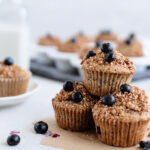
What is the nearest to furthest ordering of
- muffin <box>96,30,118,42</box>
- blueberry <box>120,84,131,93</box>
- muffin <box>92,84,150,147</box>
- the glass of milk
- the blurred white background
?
muffin <box>92,84,150,147</box> < blueberry <box>120,84,131,93</box> < the glass of milk < muffin <box>96,30,118,42</box> < the blurred white background

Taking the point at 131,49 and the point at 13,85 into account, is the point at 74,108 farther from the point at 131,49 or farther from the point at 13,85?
the point at 131,49

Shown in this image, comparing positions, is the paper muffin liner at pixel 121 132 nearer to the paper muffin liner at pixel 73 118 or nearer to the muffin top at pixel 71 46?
the paper muffin liner at pixel 73 118

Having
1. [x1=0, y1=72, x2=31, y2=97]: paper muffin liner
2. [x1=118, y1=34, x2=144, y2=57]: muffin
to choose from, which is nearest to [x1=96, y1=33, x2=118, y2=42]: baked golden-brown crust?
[x1=118, y1=34, x2=144, y2=57]: muffin

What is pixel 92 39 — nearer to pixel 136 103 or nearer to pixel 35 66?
pixel 35 66

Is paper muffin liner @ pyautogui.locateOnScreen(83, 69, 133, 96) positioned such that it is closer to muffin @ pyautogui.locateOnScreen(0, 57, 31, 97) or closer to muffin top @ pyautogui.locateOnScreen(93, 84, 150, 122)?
muffin top @ pyautogui.locateOnScreen(93, 84, 150, 122)

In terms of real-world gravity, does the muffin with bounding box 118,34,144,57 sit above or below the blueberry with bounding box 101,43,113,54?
below

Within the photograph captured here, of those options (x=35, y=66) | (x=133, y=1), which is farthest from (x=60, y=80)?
(x=133, y=1)
